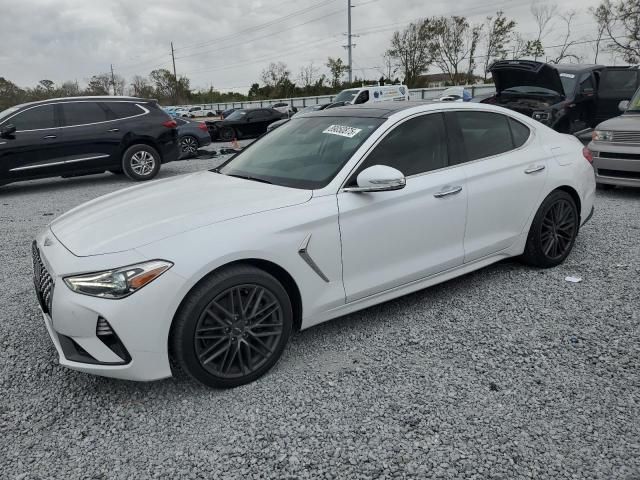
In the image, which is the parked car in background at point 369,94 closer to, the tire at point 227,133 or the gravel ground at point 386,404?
the tire at point 227,133

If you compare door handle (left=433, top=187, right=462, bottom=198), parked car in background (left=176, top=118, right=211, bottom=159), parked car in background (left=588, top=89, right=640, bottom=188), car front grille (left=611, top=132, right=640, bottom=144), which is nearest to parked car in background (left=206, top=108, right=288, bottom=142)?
parked car in background (left=176, top=118, right=211, bottom=159)

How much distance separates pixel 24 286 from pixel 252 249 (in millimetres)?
2883

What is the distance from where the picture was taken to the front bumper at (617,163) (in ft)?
23.0

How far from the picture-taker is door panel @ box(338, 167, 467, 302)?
3059 mm

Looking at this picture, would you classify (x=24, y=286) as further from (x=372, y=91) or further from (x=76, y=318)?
(x=372, y=91)

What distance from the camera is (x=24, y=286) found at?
14.4ft

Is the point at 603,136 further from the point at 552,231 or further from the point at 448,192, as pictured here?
the point at 448,192

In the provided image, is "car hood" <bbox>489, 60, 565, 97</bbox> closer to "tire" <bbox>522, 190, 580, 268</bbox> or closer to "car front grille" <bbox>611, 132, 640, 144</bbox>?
"car front grille" <bbox>611, 132, 640, 144</bbox>

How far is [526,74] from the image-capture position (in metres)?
9.31

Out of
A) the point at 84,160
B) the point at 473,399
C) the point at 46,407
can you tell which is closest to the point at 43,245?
the point at 46,407

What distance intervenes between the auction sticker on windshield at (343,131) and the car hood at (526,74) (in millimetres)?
6929

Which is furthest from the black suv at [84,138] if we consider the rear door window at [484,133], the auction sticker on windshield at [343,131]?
the rear door window at [484,133]

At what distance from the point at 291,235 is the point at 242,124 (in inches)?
763

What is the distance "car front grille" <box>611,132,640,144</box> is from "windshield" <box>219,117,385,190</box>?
535 cm
